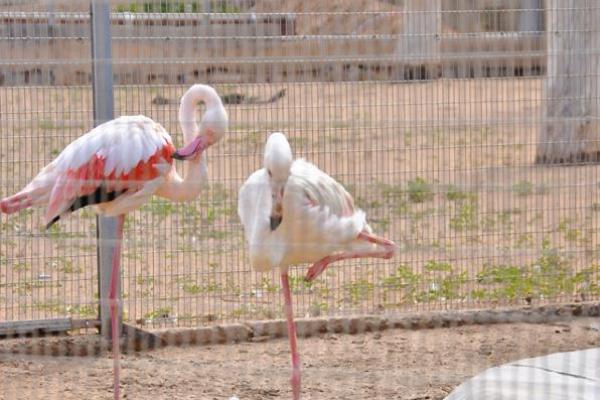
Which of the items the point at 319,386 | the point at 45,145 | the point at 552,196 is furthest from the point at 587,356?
the point at 45,145

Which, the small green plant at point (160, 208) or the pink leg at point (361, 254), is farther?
the small green plant at point (160, 208)

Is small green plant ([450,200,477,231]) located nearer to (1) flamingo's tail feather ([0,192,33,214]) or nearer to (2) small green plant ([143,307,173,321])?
(2) small green plant ([143,307,173,321])

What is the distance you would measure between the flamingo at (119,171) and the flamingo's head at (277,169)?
0.33 m

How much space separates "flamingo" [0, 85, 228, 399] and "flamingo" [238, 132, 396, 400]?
0.27 meters

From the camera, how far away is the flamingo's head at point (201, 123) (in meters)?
4.04

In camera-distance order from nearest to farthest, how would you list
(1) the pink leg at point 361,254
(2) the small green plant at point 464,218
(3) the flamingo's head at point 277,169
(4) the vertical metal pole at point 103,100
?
(3) the flamingo's head at point 277,169 < (1) the pink leg at point 361,254 < (4) the vertical metal pole at point 103,100 < (2) the small green plant at point 464,218

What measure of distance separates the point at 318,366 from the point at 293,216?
2.61 feet

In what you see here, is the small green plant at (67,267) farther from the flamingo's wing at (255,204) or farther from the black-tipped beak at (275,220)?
the black-tipped beak at (275,220)

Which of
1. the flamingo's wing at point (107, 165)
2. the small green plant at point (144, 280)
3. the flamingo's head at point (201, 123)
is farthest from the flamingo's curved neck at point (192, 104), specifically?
the small green plant at point (144, 280)

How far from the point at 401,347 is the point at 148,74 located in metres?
1.44

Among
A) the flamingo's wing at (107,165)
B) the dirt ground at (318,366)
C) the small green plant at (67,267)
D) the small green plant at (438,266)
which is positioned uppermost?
the flamingo's wing at (107,165)

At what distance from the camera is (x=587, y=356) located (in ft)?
11.5

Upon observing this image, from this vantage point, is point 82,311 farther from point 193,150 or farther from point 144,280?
point 193,150

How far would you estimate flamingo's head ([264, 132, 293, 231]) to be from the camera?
3746 mm
